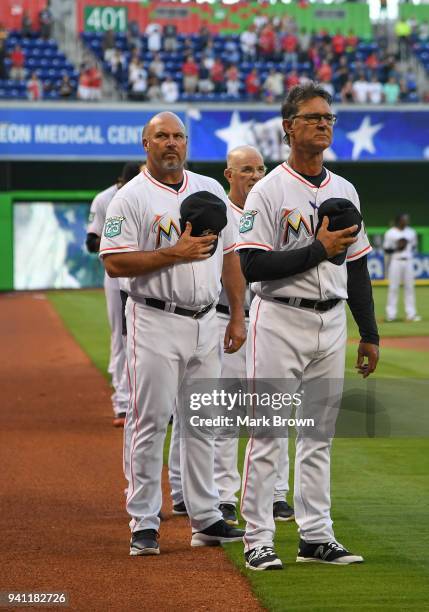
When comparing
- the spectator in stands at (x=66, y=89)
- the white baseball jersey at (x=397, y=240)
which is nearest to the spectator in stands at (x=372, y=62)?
the spectator in stands at (x=66, y=89)

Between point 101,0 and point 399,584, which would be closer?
point 399,584

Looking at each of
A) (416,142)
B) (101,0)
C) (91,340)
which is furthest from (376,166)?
(91,340)

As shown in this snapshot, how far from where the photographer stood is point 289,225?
5.13 metres

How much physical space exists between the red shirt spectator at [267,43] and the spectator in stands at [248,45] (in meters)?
0.25

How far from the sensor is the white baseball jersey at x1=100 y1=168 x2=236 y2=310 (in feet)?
18.0

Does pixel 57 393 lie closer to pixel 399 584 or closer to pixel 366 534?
pixel 366 534

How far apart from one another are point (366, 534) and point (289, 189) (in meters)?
2.05

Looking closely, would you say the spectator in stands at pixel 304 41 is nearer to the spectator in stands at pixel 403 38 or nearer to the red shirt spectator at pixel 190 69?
the spectator in stands at pixel 403 38

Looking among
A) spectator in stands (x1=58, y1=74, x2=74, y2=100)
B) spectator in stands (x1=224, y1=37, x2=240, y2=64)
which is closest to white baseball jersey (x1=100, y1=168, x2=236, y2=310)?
spectator in stands (x1=58, y1=74, x2=74, y2=100)

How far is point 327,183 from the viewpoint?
5203 mm

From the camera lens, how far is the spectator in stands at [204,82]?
3481 cm

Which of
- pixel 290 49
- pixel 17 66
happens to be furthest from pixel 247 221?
pixel 290 49

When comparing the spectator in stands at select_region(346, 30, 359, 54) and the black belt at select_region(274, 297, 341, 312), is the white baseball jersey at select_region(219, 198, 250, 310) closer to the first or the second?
the black belt at select_region(274, 297, 341, 312)

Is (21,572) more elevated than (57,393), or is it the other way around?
(21,572)
